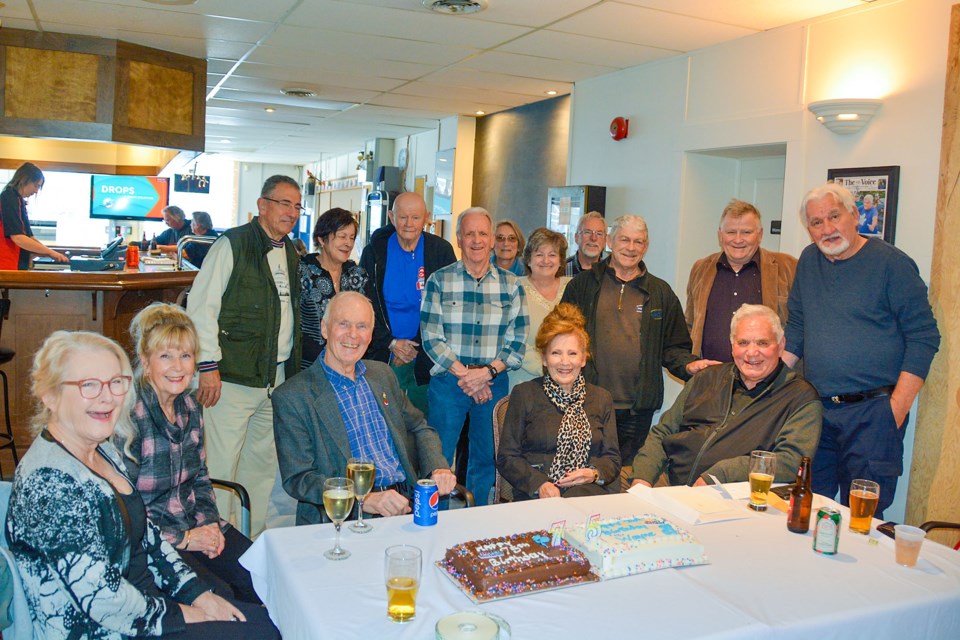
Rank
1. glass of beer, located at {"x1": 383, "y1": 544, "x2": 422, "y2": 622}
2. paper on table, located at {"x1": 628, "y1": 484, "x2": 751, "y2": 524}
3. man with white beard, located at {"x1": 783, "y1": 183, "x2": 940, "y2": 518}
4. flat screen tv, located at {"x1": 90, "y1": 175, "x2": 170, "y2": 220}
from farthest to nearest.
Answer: flat screen tv, located at {"x1": 90, "y1": 175, "x2": 170, "y2": 220} < man with white beard, located at {"x1": 783, "y1": 183, "x2": 940, "y2": 518} < paper on table, located at {"x1": 628, "y1": 484, "x2": 751, "y2": 524} < glass of beer, located at {"x1": 383, "y1": 544, "x2": 422, "y2": 622}

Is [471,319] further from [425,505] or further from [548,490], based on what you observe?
[425,505]

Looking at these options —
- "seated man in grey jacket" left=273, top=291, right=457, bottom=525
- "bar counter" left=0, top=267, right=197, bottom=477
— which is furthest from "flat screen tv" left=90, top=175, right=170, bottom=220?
"seated man in grey jacket" left=273, top=291, right=457, bottom=525

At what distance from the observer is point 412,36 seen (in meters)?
5.30

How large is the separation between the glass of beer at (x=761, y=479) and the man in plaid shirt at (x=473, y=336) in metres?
1.59

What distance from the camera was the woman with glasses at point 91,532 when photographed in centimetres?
171

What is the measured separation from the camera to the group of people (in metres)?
1.88

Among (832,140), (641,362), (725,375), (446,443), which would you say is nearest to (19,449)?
(446,443)

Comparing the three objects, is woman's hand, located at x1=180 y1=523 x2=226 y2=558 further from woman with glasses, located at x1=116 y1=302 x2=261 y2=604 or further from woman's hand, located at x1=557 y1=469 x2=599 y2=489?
woman's hand, located at x1=557 y1=469 x2=599 y2=489

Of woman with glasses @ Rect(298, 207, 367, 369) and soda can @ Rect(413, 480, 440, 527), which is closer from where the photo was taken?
soda can @ Rect(413, 480, 440, 527)

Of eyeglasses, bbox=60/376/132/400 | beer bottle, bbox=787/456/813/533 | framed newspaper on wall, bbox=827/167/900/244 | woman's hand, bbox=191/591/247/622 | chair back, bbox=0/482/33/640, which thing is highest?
framed newspaper on wall, bbox=827/167/900/244

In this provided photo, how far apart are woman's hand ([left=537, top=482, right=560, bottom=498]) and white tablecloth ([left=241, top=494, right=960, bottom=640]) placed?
0.56 meters

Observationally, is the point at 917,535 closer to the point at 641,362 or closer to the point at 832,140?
the point at 641,362

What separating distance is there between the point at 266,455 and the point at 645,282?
2026 mm

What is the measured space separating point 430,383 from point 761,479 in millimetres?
1943
